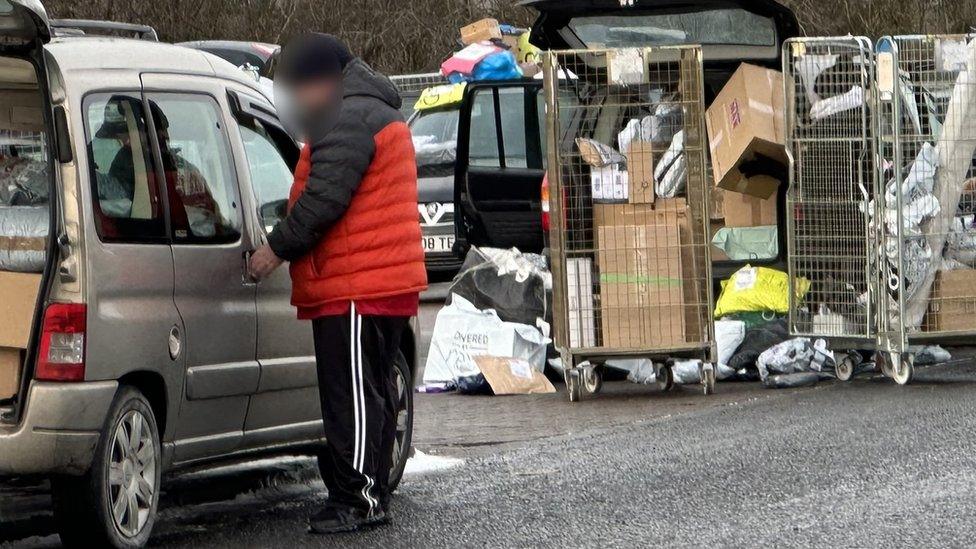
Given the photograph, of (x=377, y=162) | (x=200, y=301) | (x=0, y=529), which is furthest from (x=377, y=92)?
(x=0, y=529)

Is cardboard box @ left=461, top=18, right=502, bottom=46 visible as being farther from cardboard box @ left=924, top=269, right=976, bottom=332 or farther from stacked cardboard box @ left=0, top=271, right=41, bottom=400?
stacked cardboard box @ left=0, top=271, right=41, bottom=400

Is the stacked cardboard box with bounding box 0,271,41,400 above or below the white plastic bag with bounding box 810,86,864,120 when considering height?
below

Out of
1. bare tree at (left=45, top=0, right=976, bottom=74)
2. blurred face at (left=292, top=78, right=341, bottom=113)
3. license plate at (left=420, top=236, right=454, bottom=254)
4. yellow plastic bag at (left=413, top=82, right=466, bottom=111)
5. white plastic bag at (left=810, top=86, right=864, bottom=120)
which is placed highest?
bare tree at (left=45, top=0, right=976, bottom=74)

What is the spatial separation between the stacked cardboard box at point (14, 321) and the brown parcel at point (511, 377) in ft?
18.3

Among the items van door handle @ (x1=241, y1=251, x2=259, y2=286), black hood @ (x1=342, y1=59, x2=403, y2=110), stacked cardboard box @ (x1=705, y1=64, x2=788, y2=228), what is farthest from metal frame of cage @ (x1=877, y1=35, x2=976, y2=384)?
van door handle @ (x1=241, y1=251, x2=259, y2=286)

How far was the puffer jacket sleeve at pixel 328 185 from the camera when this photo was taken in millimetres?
6855

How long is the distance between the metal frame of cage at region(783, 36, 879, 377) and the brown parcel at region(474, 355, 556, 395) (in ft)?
5.35

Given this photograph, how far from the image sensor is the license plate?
17219 mm

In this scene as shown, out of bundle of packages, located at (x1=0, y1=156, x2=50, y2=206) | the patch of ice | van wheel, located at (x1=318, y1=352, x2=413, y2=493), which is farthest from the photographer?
the patch of ice

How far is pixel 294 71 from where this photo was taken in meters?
7.20

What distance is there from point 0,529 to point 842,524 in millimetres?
3094

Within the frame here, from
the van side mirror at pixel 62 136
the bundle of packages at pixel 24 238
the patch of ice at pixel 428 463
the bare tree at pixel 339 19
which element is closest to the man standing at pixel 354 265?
the bundle of packages at pixel 24 238

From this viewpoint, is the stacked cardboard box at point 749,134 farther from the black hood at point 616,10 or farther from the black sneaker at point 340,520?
the black sneaker at point 340,520

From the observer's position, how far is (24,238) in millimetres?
6613
